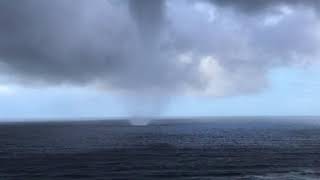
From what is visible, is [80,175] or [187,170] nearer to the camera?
[80,175]

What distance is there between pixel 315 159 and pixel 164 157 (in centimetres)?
2696

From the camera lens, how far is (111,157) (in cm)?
10088

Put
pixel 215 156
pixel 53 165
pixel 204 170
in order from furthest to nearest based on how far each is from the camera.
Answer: pixel 215 156
pixel 53 165
pixel 204 170

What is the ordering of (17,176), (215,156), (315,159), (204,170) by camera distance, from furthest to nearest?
1. (215,156)
2. (315,159)
3. (204,170)
4. (17,176)

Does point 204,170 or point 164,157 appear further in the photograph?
point 164,157

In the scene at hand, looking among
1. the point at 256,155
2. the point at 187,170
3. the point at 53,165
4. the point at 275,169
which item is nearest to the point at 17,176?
the point at 53,165

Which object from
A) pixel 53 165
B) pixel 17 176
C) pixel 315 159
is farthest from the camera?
pixel 315 159

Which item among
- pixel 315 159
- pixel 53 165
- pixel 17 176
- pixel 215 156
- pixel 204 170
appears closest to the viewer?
pixel 17 176

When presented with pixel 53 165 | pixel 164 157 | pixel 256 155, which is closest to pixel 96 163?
pixel 53 165

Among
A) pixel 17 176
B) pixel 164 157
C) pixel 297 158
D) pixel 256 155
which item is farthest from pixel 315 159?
pixel 17 176

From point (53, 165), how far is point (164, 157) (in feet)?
75.8

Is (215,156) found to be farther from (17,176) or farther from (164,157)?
(17,176)

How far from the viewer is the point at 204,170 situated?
255ft

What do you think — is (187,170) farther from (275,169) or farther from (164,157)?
(164,157)
